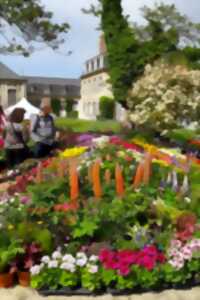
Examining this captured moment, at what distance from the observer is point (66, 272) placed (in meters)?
5.75

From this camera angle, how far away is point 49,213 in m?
6.33

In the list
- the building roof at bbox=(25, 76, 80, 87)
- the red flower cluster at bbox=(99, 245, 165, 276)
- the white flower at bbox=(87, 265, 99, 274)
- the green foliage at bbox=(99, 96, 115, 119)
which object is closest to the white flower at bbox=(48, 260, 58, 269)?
the white flower at bbox=(87, 265, 99, 274)

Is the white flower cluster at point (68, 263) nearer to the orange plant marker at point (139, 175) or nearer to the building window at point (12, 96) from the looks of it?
the orange plant marker at point (139, 175)

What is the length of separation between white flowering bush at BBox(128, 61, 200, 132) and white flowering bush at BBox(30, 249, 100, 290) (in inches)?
468

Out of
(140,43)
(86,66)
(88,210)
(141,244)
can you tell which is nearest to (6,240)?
(88,210)

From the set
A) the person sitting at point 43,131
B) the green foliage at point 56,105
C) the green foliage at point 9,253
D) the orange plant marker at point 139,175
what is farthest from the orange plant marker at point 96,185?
the green foliage at point 56,105

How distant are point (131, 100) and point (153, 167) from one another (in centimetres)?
1104

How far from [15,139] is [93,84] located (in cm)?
8371

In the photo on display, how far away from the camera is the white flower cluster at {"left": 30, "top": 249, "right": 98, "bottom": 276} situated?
570cm

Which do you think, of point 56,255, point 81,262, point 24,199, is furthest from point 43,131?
point 81,262

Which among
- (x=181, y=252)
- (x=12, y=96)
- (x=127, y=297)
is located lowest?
(x=127, y=297)

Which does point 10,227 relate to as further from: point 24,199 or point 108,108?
point 108,108

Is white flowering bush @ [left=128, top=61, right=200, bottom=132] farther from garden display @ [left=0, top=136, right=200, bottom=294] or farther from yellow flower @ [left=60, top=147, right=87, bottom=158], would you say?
garden display @ [left=0, top=136, right=200, bottom=294]

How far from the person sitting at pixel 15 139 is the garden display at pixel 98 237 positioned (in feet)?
16.3
